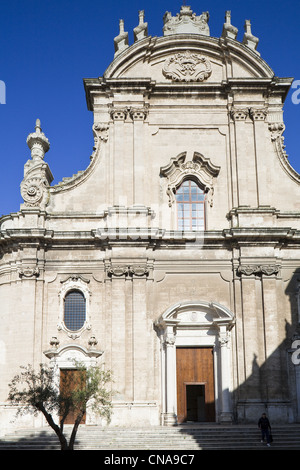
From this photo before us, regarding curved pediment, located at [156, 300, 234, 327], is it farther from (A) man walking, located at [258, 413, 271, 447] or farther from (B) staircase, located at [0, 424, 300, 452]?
(A) man walking, located at [258, 413, 271, 447]

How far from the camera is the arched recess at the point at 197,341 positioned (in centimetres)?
2400

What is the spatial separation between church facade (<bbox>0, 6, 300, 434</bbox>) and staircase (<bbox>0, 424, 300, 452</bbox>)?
5.19 feet

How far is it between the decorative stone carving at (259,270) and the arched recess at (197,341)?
1.65 m

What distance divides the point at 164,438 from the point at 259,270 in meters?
7.58

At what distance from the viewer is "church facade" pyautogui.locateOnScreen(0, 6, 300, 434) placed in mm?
24344

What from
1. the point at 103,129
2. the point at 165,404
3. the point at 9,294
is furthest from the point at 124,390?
the point at 103,129

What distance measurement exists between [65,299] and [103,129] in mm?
7290

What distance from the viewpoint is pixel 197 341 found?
2489 centimetres

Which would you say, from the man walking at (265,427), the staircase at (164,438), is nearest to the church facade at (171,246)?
the staircase at (164,438)

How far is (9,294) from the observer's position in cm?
2567

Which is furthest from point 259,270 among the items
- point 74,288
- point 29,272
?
point 29,272
